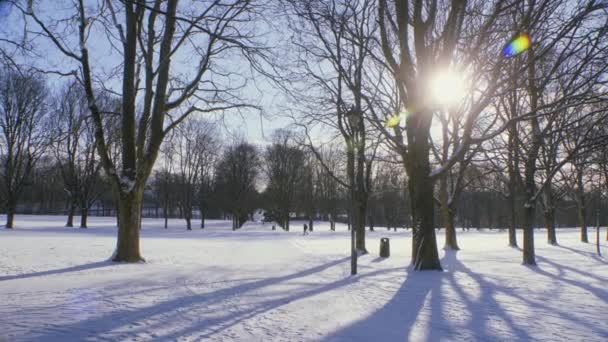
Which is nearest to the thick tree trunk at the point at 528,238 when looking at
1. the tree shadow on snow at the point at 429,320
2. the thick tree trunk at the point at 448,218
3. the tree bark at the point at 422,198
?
the tree bark at the point at 422,198

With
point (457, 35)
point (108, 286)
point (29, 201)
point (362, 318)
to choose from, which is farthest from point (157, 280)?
point (29, 201)

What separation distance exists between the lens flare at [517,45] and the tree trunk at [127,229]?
11623 mm

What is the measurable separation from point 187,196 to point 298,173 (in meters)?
15.3

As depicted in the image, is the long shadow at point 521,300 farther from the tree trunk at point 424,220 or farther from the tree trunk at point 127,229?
the tree trunk at point 127,229

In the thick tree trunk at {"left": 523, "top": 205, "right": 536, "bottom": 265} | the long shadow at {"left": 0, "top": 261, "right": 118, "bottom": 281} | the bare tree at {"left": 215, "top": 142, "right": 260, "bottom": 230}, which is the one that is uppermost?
the bare tree at {"left": 215, "top": 142, "right": 260, "bottom": 230}

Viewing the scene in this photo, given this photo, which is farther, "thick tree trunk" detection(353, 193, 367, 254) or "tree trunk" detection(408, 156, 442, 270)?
"thick tree trunk" detection(353, 193, 367, 254)

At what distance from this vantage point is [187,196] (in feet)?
138

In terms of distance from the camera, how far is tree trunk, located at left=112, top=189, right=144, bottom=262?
11.2 m

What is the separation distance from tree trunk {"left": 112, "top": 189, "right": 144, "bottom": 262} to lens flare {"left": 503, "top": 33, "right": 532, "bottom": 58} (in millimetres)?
11623

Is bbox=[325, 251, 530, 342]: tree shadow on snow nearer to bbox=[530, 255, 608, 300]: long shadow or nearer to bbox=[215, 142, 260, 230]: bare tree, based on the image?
bbox=[530, 255, 608, 300]: long shadow

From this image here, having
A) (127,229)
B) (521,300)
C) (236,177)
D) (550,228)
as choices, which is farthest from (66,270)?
(236,177)

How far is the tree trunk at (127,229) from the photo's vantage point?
11.2 metres

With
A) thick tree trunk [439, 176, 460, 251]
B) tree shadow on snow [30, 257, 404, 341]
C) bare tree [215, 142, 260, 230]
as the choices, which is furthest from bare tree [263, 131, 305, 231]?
tree shadow on snow [30, 257, 404, 341]

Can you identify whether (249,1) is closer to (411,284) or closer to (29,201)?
(411,284)
